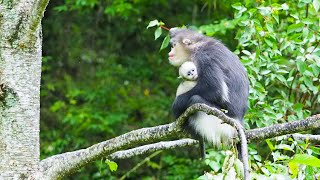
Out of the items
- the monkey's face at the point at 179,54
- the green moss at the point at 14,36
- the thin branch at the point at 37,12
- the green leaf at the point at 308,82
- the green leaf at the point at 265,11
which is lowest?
the green leaf at the point at 308,82

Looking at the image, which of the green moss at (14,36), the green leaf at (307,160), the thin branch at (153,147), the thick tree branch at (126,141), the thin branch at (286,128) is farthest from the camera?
the thin branch at (153,147)

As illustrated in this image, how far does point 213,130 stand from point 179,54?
611 mm

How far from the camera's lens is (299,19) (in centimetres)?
448

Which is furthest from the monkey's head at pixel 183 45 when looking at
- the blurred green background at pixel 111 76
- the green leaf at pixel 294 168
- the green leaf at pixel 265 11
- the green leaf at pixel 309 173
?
the blurred green background at pixel 111 76

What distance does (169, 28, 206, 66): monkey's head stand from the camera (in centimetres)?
423

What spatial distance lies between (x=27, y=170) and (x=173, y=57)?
137 centimetres

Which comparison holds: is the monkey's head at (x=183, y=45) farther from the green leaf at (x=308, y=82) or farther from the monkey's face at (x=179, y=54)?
the green leaf at (x=308, y=82)

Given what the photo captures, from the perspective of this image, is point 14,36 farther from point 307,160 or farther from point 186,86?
point 307,160

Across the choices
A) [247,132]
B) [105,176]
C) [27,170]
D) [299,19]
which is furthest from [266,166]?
[105,176]

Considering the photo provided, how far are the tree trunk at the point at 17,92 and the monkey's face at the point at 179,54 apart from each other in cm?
116

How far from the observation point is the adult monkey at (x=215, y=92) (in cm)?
378

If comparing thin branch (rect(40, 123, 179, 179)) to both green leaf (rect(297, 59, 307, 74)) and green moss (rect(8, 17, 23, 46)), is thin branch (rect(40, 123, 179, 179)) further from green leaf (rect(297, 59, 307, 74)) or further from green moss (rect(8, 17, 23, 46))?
green leaf (rect(297, 59, 307, 74))

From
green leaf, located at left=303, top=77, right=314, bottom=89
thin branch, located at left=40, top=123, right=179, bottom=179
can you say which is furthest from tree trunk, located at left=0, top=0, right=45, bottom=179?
green leaf, located at left=303, top=77, right=314, bottom=89

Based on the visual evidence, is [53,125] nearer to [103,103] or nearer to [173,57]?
[103,103]
